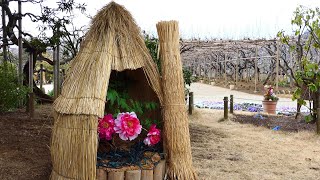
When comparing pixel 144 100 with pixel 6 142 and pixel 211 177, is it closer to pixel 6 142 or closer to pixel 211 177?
pixel 211 177

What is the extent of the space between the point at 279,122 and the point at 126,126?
5.63m

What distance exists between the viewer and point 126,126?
3148mm

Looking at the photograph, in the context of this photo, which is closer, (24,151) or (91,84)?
(91,84)

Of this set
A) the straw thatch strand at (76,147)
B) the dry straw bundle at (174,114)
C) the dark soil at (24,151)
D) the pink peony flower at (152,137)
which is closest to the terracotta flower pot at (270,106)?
the dark soil at (24,151)

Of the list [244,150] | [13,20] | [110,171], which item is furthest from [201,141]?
[13,20]

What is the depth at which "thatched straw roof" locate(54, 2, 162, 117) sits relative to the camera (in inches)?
112

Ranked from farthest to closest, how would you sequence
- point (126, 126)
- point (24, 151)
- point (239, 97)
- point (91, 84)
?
point (239, 97) → point (24, 151) → point (126, 126) → point (91, 84)

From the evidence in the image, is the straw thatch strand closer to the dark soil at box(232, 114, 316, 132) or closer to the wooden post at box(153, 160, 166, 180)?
the wooden post at box(153, 160, 166, 180)

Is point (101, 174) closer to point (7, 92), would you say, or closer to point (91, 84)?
point (91, 84)

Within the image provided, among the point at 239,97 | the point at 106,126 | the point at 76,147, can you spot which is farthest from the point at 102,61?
the point at 239,97

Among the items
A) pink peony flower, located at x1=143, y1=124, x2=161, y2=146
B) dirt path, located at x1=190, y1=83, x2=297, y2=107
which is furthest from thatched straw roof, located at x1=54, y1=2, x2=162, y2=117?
dirt path, located at x1=190, y1=83, x2=297, y2=107

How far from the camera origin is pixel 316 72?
6.86 metres

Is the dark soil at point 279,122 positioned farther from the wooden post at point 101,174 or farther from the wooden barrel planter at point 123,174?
the wooden post at point 101,174

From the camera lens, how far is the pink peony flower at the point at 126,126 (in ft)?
10.3
